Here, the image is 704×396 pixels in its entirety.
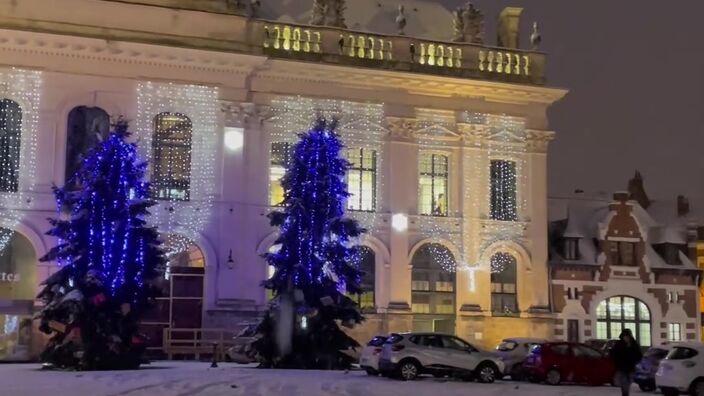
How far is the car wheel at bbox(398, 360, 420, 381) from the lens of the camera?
93.6 feet

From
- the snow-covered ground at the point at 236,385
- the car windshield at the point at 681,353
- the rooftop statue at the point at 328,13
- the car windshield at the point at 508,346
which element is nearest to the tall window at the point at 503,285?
the car windshield at the point at 508,346

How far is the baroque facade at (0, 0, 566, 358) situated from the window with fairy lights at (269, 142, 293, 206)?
0.09 meters

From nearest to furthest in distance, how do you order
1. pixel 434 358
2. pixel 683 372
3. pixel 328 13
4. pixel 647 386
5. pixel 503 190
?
pixel 683 372 → pixel 434 358 → pixel 647 386 → pixel 328 13 → pixel 503 190

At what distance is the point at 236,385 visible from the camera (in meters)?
23.7

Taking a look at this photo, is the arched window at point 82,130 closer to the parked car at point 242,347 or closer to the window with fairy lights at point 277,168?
the window with fairy lights at point 277,168

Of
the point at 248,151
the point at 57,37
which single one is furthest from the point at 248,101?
the point at 57,37

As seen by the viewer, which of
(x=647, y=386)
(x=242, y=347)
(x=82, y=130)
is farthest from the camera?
(x=82, y=130)

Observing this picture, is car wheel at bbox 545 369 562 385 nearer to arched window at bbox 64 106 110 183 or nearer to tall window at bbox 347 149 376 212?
tall window at bbox 347 149 376 212

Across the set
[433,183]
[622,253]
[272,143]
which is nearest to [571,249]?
[622,253]

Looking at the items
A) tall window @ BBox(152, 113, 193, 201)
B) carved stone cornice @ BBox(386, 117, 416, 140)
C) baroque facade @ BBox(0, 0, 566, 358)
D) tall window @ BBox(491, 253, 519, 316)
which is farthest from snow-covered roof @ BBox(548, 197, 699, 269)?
tall window @ BBox(152, 113, 193, 201)

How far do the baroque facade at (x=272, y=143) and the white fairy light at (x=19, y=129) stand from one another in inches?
2.1

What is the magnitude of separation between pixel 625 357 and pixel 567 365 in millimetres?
8556

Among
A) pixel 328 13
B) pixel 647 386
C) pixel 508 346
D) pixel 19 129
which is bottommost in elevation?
pixel 647 386

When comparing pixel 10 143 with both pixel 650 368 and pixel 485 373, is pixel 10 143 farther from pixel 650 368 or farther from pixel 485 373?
pixel 650 368
